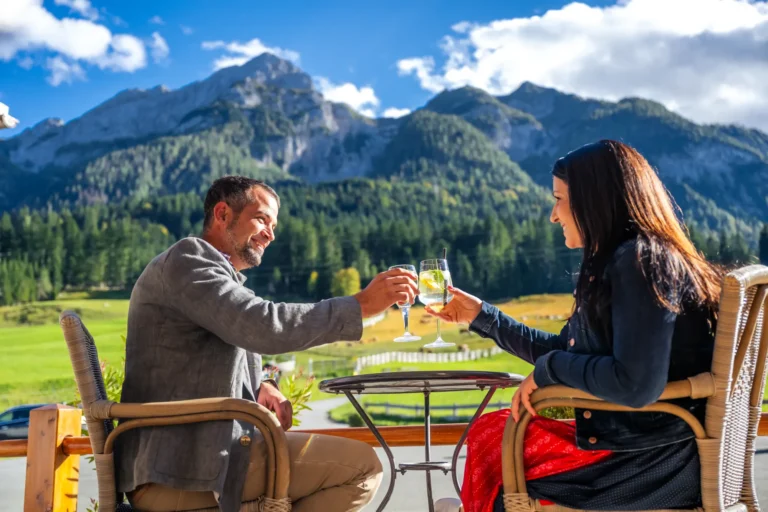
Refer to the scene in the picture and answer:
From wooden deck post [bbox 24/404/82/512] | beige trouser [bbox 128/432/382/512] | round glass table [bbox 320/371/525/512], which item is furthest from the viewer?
wooden deck post [bbox 24/404/82/512]

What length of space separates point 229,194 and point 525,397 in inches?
34.5

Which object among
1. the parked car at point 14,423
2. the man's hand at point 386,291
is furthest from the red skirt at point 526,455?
the parked car at point 14,423

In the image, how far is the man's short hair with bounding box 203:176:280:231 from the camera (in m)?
1.86

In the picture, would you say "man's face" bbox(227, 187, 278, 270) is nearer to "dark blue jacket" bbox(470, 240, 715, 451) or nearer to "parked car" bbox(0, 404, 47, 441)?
"dark blue jacket" bbox(470, 240, 715, 451)

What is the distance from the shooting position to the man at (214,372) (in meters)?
1.48

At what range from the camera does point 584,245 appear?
1.48m

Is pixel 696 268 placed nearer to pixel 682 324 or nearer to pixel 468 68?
pixel 682 324

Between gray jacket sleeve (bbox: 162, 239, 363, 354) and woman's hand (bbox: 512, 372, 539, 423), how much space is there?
0.33 metres

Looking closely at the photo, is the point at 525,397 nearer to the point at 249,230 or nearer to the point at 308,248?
the point at 249,230

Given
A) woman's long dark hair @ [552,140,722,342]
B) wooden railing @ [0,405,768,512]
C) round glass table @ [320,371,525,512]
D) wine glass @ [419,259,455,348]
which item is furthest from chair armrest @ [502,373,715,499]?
wooden railing @ [0,405,768,512]

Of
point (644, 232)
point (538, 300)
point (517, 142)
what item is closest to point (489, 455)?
point (644, 232)

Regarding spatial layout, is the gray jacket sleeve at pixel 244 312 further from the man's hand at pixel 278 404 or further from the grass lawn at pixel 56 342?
the grass lawn at pixel 56 342

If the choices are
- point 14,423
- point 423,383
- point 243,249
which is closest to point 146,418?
point 243,249

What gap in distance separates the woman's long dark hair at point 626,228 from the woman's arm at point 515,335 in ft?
1.39
